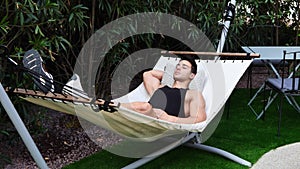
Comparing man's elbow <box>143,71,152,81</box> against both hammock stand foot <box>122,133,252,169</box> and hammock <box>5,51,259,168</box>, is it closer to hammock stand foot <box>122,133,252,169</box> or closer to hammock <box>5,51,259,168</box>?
hammock <box>5,51,259,168</box>

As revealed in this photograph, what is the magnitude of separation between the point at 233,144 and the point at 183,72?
30.6 inches

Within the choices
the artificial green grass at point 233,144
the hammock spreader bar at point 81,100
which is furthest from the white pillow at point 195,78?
the hammock spreader bar at point 81,100

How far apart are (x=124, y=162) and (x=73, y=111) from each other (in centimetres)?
87

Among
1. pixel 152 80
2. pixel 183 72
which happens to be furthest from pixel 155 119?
pixel 152 80

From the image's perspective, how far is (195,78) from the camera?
11.0 ft

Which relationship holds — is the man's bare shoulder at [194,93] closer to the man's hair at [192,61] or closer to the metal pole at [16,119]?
the man's hair at [192,61]

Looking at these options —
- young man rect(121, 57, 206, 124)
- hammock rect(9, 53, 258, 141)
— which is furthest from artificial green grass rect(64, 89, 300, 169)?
young man rect(121, 57, 206, 124)

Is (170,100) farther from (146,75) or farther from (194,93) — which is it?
(146,75)

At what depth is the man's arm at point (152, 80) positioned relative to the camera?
3.41m

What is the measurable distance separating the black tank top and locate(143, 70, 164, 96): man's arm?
0.12 metres

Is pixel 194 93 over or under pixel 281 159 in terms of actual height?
over

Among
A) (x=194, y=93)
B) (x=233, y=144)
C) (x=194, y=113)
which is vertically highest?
(x=194, y=93)

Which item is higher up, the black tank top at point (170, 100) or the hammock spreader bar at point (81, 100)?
the hammock spreader bar at point (81, 100)

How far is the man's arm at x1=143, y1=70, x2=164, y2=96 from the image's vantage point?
11.2ft
